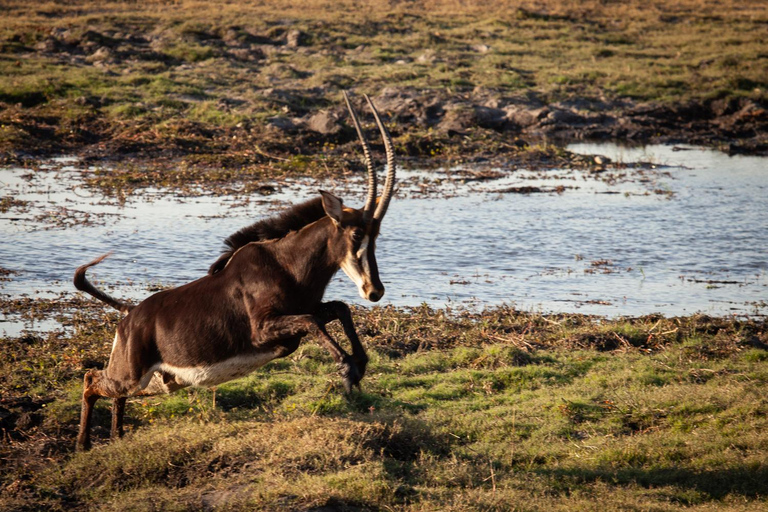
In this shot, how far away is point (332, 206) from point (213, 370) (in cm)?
141

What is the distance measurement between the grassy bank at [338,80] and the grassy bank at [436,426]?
9.82 meters

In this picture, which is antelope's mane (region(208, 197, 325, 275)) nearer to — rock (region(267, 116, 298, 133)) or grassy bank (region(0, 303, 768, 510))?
grassy bank (region(0, 303, 768, 510))

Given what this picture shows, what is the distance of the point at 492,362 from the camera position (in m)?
8.23

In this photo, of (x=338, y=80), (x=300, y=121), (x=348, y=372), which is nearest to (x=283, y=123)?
(x=300, y=121)

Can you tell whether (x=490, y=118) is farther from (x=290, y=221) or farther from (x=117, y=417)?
(x=117, y=417)

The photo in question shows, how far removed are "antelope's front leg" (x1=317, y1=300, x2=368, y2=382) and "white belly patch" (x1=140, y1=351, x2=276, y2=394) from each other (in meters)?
0.48

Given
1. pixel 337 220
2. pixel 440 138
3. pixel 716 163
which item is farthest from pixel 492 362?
pixel 716 163

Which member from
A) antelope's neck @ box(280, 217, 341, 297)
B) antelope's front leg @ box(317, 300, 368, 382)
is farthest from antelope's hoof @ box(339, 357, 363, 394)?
antelope's neck @ box(280, 217, 341, 297)

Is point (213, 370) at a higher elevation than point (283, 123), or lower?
lower

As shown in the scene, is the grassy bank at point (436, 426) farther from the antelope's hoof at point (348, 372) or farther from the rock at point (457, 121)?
the rock at point (457, 121)

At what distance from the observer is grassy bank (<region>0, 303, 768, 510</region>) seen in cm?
546

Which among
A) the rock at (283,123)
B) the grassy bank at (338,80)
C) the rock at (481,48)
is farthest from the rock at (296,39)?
the rock at (283,123)

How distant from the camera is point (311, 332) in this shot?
5504 millimetres

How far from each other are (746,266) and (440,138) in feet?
30.2
